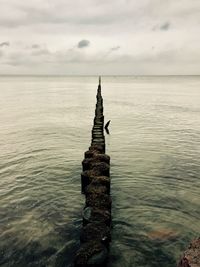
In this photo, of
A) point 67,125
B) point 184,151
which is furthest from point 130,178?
point 67,125

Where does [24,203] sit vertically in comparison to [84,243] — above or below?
below

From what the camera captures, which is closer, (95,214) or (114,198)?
(95,214)

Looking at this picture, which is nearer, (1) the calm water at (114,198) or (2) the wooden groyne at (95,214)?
(2) the wooden groyne at (95,214)

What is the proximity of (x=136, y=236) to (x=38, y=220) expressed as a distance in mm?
3326

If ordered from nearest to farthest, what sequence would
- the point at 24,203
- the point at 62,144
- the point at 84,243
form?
the point at 84,243, the point at 24,203, the point at 62,144

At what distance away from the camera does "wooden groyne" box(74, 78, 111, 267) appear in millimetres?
5938

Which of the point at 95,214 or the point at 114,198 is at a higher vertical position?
the point at 95,214

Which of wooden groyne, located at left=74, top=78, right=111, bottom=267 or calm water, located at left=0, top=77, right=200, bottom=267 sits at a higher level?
wooden groyne, located at left=74, top=78, right=111, bottom=267

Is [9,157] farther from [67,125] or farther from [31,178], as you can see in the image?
[67,125]

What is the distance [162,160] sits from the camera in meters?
17.7

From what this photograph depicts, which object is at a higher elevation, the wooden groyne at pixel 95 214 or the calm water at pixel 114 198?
the wooden groyne at pixel 95 214

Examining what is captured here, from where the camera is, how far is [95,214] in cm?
719

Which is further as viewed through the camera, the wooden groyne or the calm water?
the calm water

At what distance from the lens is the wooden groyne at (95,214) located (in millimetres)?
5938
